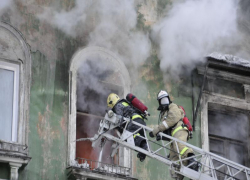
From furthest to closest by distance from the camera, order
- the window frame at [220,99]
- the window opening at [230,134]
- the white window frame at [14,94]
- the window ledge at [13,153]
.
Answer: the window opening at [230,134] → the window frame at [220,99] → the white window frame at [14,94] → the window ledge at [13,153]

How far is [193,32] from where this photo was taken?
15383 millimetres

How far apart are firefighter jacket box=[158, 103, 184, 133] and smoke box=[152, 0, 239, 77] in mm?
2282

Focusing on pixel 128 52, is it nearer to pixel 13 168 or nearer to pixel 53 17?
pixel 53 17

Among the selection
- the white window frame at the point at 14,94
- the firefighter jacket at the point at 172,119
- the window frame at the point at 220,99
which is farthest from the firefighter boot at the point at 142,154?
the window frame at the point at 220,99

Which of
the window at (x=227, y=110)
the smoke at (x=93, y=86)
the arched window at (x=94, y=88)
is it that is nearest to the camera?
the arched window at (x=94, y=88)

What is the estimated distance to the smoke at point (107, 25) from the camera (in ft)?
46.2

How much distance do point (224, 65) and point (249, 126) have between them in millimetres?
1495

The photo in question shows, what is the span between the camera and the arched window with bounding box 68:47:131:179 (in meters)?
14.2

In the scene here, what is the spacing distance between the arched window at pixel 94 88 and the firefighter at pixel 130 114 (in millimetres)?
1174

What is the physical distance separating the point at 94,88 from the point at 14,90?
1.86m

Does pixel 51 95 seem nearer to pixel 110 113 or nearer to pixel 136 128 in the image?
pixel 110 113

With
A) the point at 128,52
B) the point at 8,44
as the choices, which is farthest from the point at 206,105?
the point at 8,44

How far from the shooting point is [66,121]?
13375 mm

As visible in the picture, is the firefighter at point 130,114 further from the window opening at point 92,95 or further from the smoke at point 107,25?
the smoke at point 107,25
